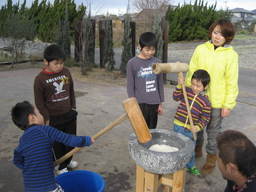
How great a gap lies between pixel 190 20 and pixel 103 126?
1767 cm

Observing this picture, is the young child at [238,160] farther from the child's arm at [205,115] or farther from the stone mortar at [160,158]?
the child's arm at [205,115]

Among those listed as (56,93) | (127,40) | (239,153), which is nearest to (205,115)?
(239,153)

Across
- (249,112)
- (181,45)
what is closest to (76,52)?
(249,112)

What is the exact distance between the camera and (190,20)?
20500 millimetres

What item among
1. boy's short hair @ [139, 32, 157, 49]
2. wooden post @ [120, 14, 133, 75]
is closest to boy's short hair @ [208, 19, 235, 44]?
boy's short hair @ [139, 32, 157, 49]

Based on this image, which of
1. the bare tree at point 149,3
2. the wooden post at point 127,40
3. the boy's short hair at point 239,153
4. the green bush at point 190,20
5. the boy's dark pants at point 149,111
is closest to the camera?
the boy's short hair at point 239,153

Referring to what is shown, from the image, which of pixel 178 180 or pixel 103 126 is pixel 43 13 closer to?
pixel 103 126

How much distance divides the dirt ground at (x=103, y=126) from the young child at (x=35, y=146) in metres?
1.04

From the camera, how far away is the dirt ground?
301cm

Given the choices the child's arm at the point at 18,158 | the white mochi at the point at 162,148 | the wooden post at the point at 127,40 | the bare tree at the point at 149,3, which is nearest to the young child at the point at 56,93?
the child's arm at the point at 18,158

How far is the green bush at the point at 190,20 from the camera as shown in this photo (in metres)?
20.1

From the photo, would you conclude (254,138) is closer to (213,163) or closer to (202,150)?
(202,150)

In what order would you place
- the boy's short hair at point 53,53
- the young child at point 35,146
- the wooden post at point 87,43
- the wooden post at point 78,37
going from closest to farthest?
the young child at point 35,146
the boy's short hair at point 53,53
the wooden post at point 87,43
the wooden post at point 78,37

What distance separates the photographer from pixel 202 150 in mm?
3738
